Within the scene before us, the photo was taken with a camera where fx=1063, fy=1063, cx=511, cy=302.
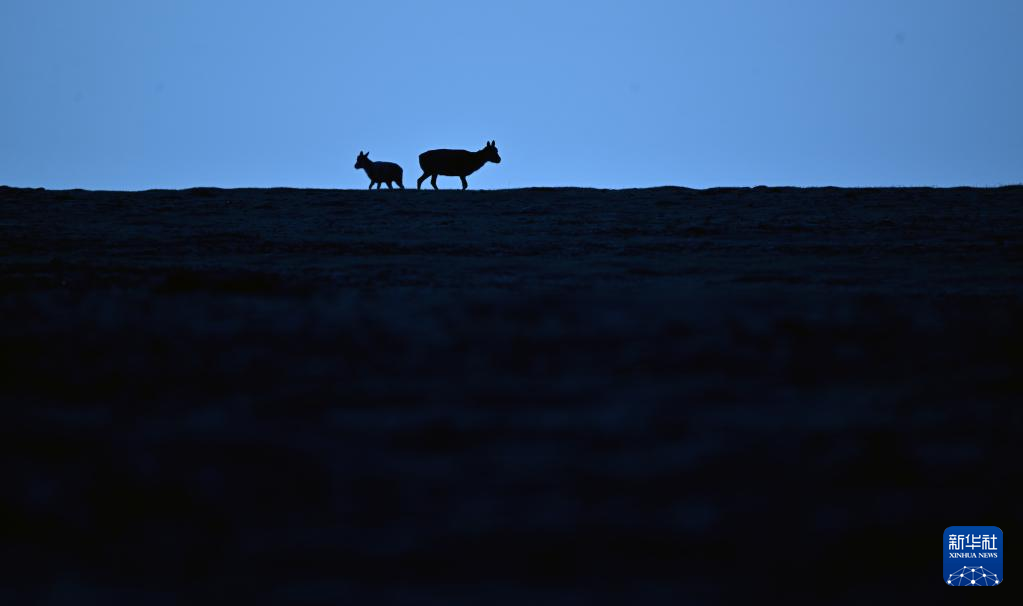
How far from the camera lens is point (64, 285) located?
30.8 ft

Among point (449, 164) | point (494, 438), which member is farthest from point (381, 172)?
point (494, 438)

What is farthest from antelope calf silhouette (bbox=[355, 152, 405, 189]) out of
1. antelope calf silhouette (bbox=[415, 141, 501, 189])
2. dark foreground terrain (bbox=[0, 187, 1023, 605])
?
dark foreground terrain (bbox=[0, 187, 1023, 605])

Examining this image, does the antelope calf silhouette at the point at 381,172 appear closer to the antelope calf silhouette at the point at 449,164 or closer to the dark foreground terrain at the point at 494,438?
the antelope calf silhouette at the point at 449,164

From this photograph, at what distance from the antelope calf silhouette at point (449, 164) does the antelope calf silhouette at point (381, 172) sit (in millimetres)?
897

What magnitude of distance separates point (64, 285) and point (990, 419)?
769cm

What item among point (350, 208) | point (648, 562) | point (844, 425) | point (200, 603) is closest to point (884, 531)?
point (648, 562)

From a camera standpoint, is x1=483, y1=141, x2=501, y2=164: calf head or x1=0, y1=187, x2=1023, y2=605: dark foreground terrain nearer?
x1=0, y1=187, x2=1023, y2=605: dark foreground terrain

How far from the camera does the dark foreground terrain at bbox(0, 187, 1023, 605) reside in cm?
324

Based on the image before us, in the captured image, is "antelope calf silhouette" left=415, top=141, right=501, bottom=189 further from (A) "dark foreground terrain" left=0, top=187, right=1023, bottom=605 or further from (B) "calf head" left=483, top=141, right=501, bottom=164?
(A) "dark foreground terrain" left=0, top=187, right=1023, bottom=605

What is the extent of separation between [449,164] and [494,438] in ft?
75.2

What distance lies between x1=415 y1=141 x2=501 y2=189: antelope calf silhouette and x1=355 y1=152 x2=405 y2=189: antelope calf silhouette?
0.90m

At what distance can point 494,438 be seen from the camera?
4395 mm

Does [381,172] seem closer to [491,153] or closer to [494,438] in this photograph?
[491,153]

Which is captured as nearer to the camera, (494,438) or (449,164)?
(494,438)
